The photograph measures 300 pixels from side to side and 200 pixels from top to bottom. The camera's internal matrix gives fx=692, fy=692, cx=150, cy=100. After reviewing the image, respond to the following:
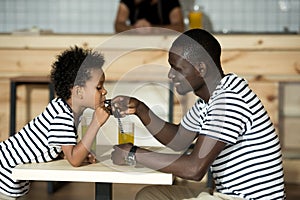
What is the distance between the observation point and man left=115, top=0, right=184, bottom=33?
15.3ft

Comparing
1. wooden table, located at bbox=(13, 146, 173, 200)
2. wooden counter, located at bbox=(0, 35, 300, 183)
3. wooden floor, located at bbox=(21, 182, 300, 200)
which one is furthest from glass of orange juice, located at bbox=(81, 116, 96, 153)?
wooden counter, located at bbox=(0, 35, 300, 183)

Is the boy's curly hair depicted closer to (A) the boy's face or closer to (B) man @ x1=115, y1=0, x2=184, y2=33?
(A) the boy's face

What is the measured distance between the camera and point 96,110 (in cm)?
221

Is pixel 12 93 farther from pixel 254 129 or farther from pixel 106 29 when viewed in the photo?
pixel 254 129

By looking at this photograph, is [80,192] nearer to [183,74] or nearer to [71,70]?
[71,70]

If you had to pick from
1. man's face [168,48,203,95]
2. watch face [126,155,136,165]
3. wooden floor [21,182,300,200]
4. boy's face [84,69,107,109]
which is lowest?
wooden floor [21,182,300,200]

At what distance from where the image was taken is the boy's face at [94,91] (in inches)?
89.9

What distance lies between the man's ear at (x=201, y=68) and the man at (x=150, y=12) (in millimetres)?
2378

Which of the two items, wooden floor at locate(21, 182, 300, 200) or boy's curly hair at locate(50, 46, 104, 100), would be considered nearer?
boy's curly hair at locate(50, 46, 104, 100)

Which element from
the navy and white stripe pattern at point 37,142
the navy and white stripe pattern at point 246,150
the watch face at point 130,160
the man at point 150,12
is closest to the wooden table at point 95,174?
the watch face at point 130,160

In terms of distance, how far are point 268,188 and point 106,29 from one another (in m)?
3.13

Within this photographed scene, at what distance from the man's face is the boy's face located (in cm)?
24

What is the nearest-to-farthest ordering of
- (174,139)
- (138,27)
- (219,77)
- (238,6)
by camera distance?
(219,77)
(174,139)
(138,27)
(238,6)

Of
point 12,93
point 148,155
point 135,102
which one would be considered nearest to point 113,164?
point 148,155
